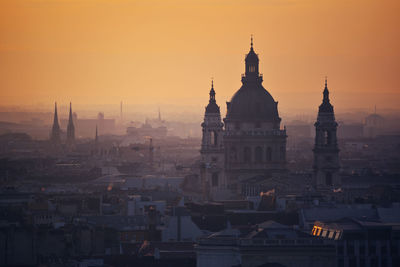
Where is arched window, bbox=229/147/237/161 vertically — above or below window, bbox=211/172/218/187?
above

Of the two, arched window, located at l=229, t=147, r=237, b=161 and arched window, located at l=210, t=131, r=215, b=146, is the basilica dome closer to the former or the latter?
arched window, located at l=229, t=147, r=237, b=161

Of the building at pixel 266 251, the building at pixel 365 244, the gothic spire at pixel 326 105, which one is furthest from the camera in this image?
the gothic spire at pixel 326 105

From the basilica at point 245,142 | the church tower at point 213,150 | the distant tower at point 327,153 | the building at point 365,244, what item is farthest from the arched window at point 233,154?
the building at point 365,244

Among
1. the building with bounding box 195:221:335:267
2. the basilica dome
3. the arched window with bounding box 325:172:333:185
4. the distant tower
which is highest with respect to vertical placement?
the basilica dome

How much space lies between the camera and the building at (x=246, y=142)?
120m

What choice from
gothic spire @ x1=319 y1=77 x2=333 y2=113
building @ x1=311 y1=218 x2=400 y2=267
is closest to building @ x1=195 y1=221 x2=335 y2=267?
building @ x1=311 y1=218 x2=400 y2=267

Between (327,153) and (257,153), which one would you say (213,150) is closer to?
(257,153)

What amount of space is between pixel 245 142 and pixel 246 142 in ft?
0.22

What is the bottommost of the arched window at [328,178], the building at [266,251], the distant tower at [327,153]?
the building at [266,251]

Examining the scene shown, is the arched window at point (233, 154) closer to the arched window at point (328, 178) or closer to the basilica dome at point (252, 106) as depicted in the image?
the basilica dome at point (252, 106)

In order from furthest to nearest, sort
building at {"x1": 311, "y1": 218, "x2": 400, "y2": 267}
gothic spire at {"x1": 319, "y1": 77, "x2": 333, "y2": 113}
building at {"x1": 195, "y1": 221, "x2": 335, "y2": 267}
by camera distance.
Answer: gothic spire at {"x1": 319, "y1": 77, "x2": 333, "y2": 113} → building at {"x1": 311, "y1": 218, "x2": 400, "y2": 267} → building at {"x1": 195, "y1": 221, "x2": 335, "y2": 267}

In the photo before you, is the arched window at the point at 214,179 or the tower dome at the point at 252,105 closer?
the arched window at the point at 214,179

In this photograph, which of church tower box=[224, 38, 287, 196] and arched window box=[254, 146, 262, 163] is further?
arched window box=[254, 146, 262, 163]

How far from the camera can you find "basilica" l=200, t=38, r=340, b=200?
118 m
